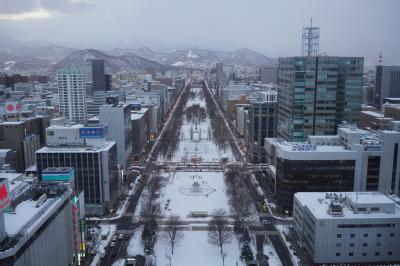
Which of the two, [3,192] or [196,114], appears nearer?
[3,192]

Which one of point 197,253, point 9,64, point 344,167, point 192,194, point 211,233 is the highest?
point 9,64

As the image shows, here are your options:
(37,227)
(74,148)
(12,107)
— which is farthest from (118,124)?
(37,227)

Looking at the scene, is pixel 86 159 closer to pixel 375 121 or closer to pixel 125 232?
pixel 125 232

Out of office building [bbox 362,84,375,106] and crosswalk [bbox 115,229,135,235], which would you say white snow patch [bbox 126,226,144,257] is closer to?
crosswalk [bbox 115,229,135,235]

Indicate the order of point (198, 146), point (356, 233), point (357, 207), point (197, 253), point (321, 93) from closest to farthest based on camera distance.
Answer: point (356, 233) < point (357, 207) < point (197, 253) < point (321, 93) < point (198, 146)

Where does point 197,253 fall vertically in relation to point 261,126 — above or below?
below

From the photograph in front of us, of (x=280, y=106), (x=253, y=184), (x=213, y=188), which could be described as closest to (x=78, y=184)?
(x=213, y=188)

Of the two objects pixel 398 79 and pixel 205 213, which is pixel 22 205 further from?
pixel 398 79
